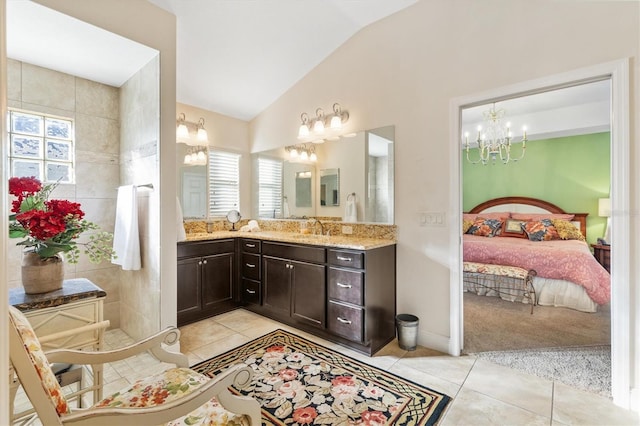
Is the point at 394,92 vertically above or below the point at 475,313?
above

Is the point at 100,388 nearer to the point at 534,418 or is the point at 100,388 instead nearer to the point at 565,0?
the point at 534,418

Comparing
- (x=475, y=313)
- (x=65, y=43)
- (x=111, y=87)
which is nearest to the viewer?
(x=65, y=43)

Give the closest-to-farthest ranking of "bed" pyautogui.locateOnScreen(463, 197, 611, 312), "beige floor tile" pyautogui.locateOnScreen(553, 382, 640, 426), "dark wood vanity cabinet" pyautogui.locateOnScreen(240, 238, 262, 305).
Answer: "beige floor tile" pyautogui.locateOnScreen(553, 382, 640, 426)
"dark wood vanity cabinet" pyautogui.locateOnScreen(240, 238, 262, 305)
"bed" pyautogui.locateOnScreen(463, 197, 611, 312)

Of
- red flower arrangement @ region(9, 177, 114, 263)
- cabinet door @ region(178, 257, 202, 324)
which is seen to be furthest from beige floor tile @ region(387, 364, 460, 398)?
red flower arrangement @ region(9, 177, 114, 263)

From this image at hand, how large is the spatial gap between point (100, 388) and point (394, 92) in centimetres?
308

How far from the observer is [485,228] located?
5.29 m

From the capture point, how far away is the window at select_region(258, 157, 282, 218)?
407cm

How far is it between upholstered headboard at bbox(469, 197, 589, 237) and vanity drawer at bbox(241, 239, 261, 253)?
4939 mm

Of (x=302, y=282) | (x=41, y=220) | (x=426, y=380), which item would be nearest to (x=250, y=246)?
(x=302, y=282)

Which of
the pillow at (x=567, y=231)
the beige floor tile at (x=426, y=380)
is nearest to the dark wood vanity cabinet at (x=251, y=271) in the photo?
the beige floor tile at (x=426, y=380)

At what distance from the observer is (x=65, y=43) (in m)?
2.30

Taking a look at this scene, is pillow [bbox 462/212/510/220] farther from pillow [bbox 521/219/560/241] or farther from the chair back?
the chair back

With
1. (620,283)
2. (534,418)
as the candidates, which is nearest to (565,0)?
(620,283)

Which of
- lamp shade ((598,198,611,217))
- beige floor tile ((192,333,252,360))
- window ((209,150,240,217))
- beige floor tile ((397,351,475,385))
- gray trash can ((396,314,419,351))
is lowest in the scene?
beige floor tile ((397,351,475,385))
